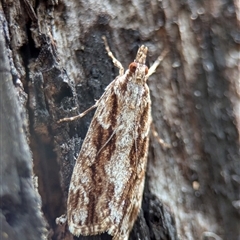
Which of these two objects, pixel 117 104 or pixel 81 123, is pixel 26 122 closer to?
pixel 81 123

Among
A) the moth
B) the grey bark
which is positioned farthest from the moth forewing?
the grey bark

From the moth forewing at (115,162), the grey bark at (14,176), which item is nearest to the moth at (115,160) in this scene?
the moth forewing at (115,162)

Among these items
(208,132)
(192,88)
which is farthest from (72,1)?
(208,132)

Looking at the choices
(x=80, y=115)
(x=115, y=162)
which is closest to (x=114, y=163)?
(x=115, y=162)

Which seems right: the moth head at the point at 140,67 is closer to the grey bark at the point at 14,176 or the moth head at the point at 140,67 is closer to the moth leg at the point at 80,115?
the moth leg at the point at 80,115

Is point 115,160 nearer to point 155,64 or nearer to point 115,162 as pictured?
point 115,162

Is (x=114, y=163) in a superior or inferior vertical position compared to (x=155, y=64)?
inferior

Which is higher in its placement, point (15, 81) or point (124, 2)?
point (124, 2)
